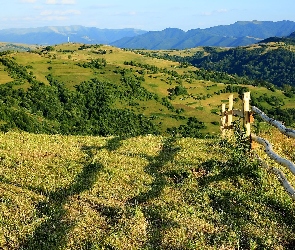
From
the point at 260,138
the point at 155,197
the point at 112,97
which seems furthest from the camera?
the point at 112,97

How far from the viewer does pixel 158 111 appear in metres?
142

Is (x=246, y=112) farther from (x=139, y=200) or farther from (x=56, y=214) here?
(x=56, y=214)

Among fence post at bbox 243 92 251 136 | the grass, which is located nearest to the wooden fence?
fence post at bbox 243 92 251 136

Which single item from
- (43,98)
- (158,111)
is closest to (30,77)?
(43,98)

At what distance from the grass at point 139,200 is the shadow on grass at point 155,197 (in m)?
0.03

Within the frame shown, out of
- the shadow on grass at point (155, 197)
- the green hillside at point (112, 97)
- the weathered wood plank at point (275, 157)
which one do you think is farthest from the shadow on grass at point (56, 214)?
the green hillside at point (112, 97)

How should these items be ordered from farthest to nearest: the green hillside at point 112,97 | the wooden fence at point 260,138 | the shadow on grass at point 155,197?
the green hillside at point 112,97 < the wooden fence at point 260,138 < the shadow on grass at point 155,197

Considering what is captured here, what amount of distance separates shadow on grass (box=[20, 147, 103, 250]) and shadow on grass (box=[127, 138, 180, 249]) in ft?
6.81

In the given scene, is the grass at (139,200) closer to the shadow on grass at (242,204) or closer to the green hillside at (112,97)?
the shadow on grass at (242,204)

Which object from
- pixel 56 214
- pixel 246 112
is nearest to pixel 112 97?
pixel 246 112

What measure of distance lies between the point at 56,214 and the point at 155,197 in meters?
3.26

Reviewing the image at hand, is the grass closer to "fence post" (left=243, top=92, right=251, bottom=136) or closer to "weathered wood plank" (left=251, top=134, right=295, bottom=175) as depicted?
"weathered wood plank" (left=251, top=134, right=295, bottom=175)

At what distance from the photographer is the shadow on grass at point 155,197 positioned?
9828 millimetres

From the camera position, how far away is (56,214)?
10945mm
